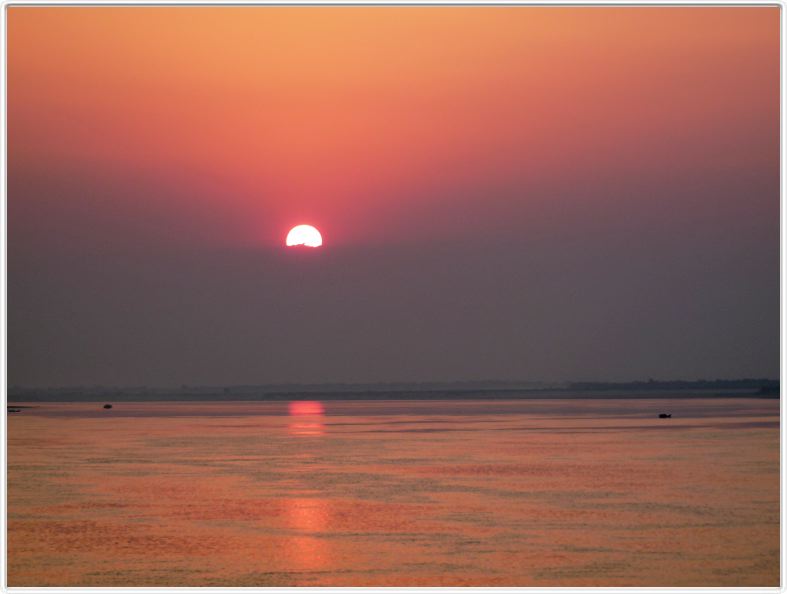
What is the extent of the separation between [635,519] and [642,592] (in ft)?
22.7

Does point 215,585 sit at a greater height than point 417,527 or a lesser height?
lesser

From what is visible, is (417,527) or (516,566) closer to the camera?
(516,566)

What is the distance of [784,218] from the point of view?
17.4m

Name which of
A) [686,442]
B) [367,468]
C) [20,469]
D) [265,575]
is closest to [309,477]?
[367,468]

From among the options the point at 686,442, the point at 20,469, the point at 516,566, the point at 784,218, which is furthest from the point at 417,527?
the point at 686,442

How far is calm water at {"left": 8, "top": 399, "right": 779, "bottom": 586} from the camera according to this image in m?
17.4

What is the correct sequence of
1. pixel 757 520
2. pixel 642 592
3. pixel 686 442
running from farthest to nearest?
pixel 686 442 < pixel 757 520 < pixel 642 592

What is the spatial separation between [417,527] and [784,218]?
26.5 ft

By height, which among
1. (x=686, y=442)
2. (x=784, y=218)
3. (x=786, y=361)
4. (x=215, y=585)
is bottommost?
(x=215, y=585)

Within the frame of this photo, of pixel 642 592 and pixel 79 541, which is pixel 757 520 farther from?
pixel 79 541

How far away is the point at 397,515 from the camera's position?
889 inches

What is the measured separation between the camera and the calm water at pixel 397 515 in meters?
17.4

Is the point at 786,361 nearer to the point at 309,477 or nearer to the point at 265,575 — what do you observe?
the point at 265,575

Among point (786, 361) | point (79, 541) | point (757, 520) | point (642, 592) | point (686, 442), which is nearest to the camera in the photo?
point (642, 592)
